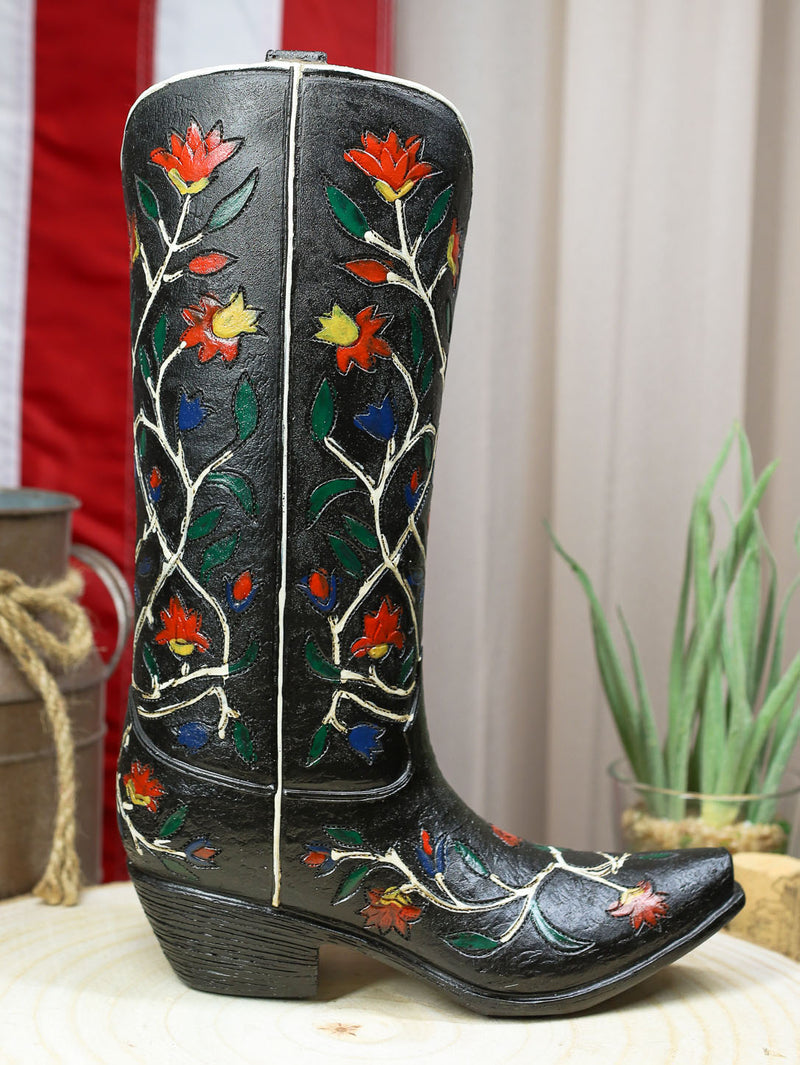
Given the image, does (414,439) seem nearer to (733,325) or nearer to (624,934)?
(624,934)

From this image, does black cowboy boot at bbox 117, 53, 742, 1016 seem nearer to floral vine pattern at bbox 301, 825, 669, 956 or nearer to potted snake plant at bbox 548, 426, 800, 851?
floral vine pattern at bbox 301, 825, 669, 956

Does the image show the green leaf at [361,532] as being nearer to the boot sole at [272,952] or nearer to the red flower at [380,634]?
the red flower at [380,634]

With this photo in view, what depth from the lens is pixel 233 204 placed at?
604 millimetres

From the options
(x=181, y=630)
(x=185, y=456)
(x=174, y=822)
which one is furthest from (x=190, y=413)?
(x=174, y=822)

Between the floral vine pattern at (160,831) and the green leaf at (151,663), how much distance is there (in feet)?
0.18

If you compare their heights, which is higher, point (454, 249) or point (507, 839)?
point (454, 249)

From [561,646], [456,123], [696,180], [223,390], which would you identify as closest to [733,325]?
[696,180]

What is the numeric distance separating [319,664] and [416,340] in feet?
0.64

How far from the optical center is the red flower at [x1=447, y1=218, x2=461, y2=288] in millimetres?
648

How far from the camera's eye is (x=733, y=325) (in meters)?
1.18

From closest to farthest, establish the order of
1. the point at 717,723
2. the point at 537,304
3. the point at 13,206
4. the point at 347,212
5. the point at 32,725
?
the point at 347,212
the point at 32,725
the point at 717,723
the point at 13,206
the point at 537,304

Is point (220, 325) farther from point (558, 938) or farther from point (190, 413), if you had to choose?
point (558, 938)

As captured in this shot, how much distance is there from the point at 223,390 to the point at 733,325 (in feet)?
2.44

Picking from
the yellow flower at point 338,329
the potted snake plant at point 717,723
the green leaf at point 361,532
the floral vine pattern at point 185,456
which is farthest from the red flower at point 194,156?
the potted snake plant at point 717,723
